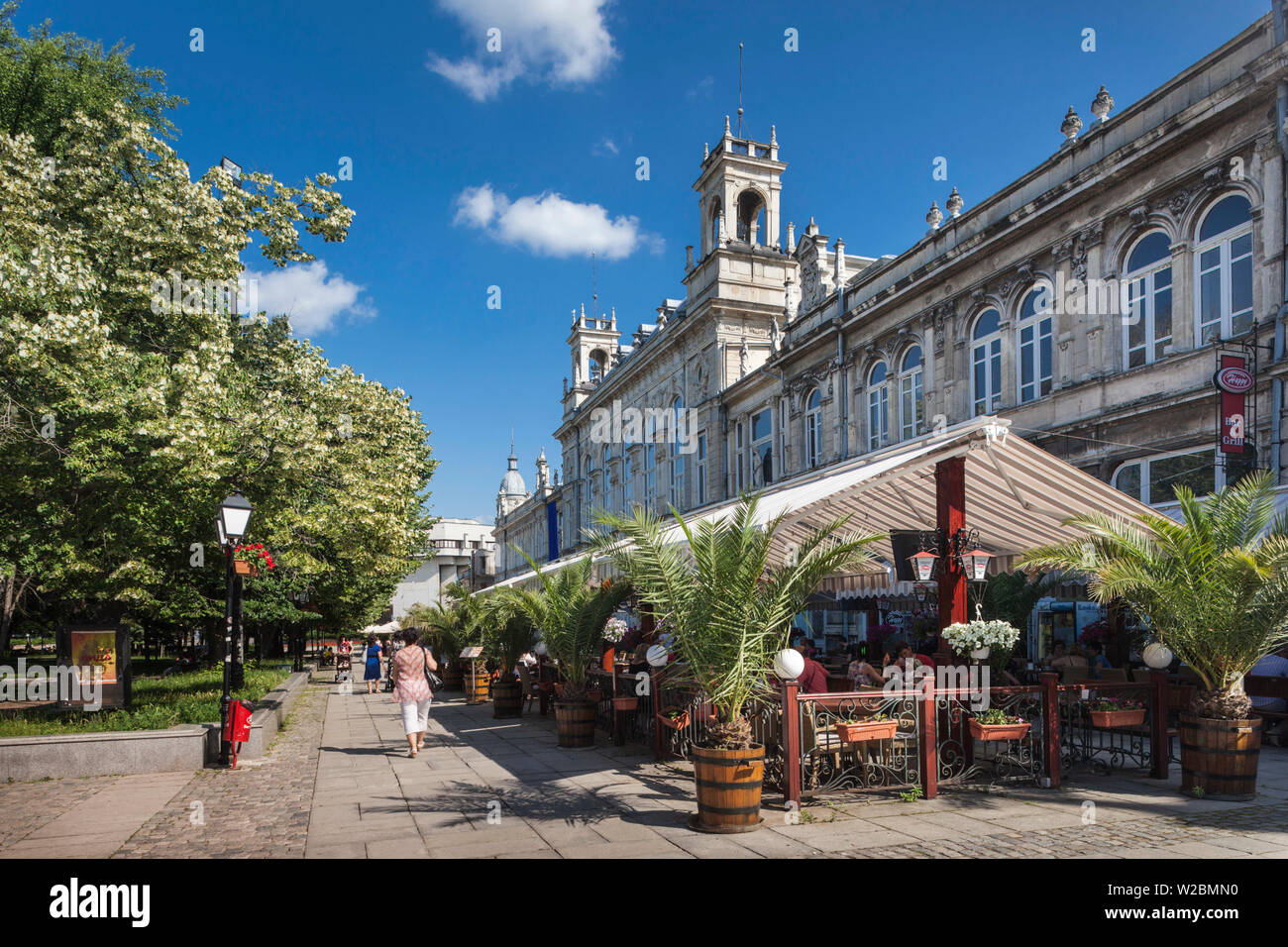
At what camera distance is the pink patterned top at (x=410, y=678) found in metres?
11.6

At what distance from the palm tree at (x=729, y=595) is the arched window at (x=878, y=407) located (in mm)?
18909

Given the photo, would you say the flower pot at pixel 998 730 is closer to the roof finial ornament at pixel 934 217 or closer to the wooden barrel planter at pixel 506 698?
the wooden barrel planter at pixel 506 698

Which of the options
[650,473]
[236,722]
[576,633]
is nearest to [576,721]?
[576,633]

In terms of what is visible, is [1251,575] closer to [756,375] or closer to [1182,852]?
[1182,852]

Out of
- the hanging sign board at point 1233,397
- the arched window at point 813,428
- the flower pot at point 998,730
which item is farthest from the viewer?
the arched window at point 813,428

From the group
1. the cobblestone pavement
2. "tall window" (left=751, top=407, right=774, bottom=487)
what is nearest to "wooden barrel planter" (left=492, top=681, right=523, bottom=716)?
the cobblestone pavement

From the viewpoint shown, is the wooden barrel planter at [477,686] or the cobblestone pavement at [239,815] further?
the wooden barrel planter at [477,686]

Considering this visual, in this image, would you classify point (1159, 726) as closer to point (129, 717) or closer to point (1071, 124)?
point (129, 717)

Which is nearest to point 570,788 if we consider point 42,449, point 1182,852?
point 1182,852

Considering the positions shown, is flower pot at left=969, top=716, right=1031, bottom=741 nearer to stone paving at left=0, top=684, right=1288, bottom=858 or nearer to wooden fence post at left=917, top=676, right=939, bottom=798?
wooden fence post at left=917, top=676, right=939, bottom=798

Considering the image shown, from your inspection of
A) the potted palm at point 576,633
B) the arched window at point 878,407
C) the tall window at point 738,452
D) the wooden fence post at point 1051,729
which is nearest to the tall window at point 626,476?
the tall window at point 738,452

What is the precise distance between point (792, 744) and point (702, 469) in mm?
32275

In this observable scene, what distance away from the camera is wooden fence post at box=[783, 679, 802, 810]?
24.3 feet

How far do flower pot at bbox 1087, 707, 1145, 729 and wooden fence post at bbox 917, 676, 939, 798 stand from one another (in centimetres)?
187
